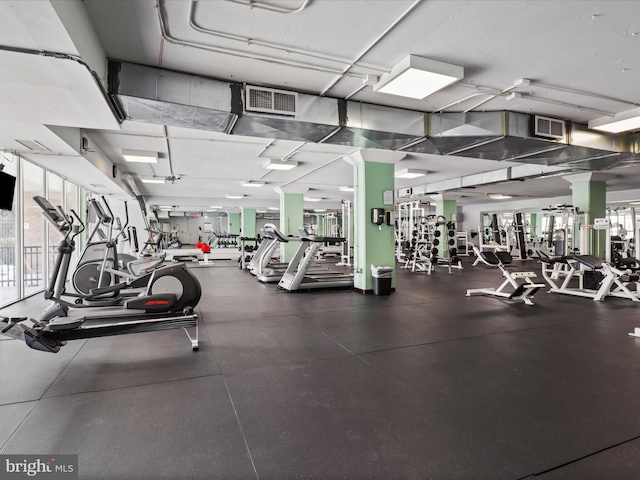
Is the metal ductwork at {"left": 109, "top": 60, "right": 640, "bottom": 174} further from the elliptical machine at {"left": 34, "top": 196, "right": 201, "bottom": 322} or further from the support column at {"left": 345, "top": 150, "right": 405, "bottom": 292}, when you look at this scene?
the elliptical machine at {"left": 34, "top": 196, "right": 201, "bottom": 322}

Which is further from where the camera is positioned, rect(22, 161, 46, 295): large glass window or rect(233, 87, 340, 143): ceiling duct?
rect(22, 161, 46, 295): large glass window

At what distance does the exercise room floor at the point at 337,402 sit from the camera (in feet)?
5.66

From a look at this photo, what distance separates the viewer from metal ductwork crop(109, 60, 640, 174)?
3.59 metres

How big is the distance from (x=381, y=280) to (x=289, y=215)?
6.08 m

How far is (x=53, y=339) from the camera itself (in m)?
2.94

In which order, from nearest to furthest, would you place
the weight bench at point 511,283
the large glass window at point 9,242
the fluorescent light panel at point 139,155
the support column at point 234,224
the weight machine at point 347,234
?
the large glass window at point 9,242
the weight bench at point 511,283
the fluorescent light panel at point 139,155
the weight machine at point 347,234
the support column at point 234,224

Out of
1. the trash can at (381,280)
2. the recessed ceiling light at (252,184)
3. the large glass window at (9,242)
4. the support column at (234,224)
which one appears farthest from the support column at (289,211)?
the support column at (234,224)

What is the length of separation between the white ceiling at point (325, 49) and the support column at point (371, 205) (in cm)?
190

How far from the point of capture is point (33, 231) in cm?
769

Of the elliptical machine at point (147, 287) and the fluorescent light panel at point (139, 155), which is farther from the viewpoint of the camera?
the fluorescent light panel at point (139, 155)

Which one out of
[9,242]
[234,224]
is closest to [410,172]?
[9,242]

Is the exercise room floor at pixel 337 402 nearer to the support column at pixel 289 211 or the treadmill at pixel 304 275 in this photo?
the treadmill at pixel 304 275

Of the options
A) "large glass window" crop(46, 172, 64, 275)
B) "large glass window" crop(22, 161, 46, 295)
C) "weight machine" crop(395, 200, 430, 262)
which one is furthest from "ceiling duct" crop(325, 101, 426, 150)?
"large glass window" crop(46, 172, 64, 275)

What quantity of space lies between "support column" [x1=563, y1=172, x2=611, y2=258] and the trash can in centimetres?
563
